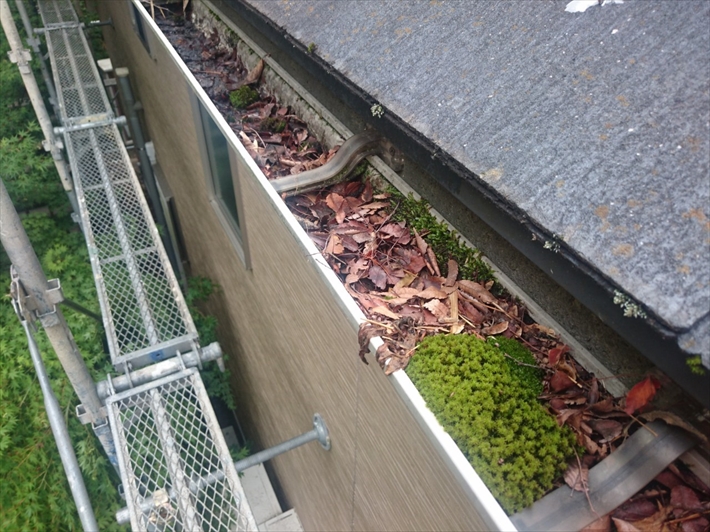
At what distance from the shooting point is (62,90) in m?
7.28

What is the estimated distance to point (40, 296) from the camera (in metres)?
3.14

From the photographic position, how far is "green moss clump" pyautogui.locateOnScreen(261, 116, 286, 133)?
11.1ft

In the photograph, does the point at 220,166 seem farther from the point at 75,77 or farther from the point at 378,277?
the point at 75,77

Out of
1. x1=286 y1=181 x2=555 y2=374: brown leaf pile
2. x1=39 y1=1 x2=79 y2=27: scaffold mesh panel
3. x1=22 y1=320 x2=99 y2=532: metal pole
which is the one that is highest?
x1=286 y1=181 x2=555 y2=374: brown leaf pile

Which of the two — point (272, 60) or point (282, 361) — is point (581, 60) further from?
point (282, 361)

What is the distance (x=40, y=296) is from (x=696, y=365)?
350 centimetres

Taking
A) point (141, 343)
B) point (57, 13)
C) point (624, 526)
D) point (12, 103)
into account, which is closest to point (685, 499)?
point (624, 526)

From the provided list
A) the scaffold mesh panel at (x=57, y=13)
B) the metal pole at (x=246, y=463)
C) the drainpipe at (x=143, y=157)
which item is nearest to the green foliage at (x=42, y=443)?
the drainpipe at (x=143, y=157)


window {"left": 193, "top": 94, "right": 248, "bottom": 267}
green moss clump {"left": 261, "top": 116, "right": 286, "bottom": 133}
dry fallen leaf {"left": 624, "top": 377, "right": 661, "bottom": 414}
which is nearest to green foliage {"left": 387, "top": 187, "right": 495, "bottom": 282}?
dry fallen leaf {"left": 624, "top": 377, "right": 661, "bottom": 414}

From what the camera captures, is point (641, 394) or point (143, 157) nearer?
point (641, 394)

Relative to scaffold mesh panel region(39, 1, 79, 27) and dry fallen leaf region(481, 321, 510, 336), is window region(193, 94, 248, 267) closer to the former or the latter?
dry fallen leaf region(481, 321, 510, 336)

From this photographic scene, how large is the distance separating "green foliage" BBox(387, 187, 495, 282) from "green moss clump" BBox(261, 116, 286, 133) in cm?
124

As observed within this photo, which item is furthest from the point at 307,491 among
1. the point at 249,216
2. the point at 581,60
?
the point at 581,60

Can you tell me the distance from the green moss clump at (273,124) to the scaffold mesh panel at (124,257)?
1818 mm
